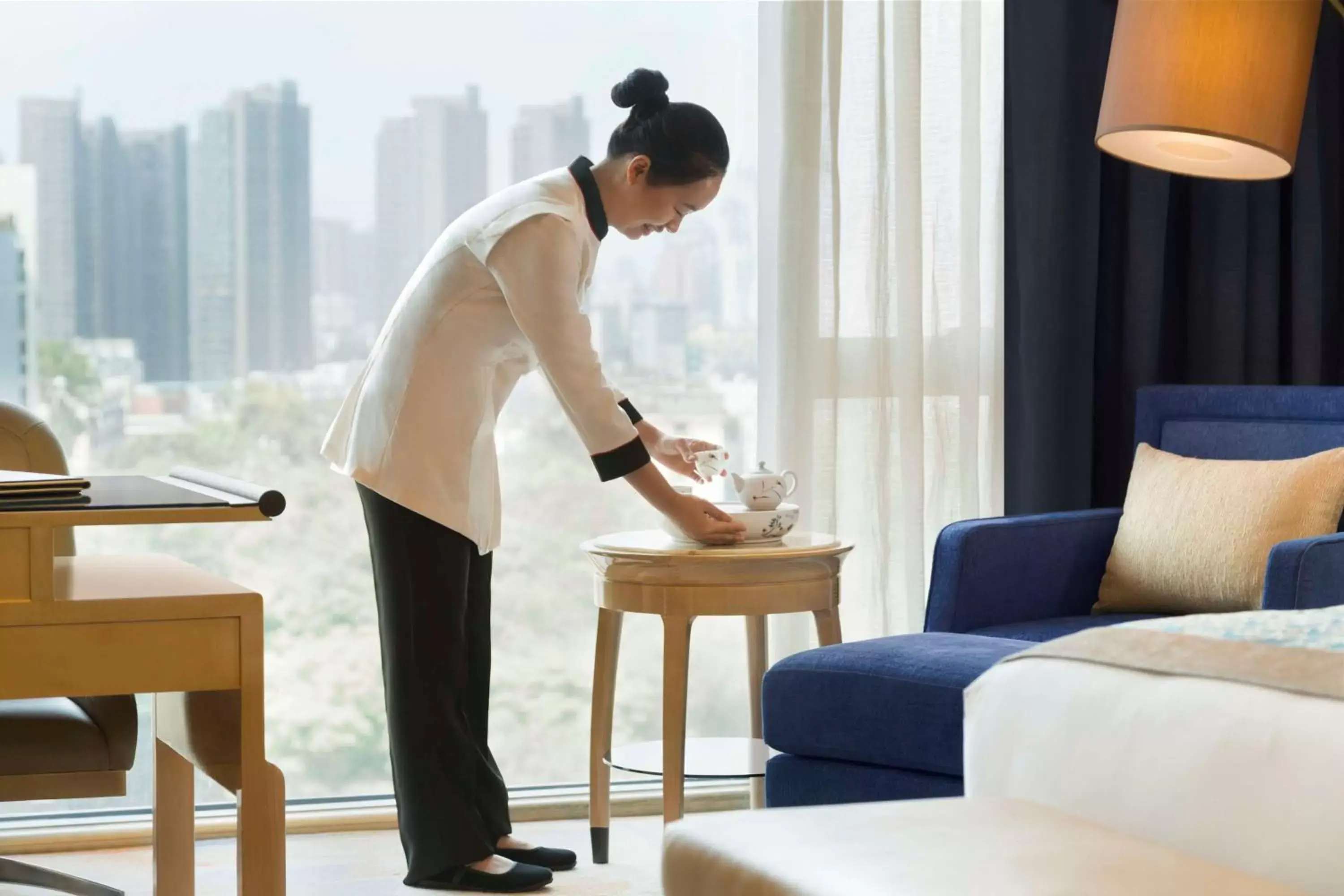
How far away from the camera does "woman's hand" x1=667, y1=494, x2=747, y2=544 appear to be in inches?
108

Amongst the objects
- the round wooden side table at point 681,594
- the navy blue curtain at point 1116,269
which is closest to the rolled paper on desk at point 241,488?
the round wooden side table at point 681,594

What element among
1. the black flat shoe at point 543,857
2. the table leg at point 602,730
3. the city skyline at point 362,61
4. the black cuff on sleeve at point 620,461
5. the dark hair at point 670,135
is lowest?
the black flat shoe at point 543,857

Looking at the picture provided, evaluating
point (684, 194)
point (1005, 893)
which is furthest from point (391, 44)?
point (1005, 893)

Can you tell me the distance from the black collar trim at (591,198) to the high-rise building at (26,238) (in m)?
1.21

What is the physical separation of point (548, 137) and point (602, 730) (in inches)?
52.4

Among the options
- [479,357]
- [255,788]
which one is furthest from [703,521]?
[255,788]

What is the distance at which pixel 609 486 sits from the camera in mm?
3613

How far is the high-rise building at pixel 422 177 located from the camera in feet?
11.3

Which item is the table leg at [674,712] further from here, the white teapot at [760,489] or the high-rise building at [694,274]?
the high-rise building at [694,274]

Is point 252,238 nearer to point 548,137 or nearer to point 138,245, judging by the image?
point 138,245

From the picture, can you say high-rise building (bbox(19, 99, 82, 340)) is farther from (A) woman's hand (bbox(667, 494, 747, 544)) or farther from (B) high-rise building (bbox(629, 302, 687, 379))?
(A) woman's hand (bbox(667, 494, 747, 544))

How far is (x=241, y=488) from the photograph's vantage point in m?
1.98

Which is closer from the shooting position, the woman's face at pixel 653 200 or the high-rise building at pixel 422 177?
the woman's face at pixel 653 200

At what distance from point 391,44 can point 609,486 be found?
1.09m
